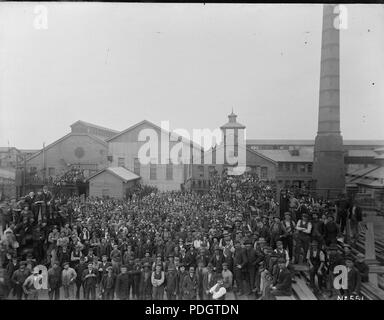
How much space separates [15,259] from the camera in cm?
379

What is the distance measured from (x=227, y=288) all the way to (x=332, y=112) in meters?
2.66

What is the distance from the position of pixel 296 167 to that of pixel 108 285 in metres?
2.86

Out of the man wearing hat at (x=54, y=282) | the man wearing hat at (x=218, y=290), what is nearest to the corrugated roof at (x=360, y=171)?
the man wearing hat at (x=218, y=290)

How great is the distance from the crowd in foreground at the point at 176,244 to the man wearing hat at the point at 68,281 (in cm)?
1

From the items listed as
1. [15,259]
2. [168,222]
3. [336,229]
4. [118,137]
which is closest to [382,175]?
[336,229]

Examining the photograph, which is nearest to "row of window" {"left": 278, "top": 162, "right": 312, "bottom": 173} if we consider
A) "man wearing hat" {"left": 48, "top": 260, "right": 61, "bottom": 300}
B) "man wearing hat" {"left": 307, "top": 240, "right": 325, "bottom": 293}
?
"man wearing hat" {"left": 307, "top": 240, "right": 325, "bottom": 293}

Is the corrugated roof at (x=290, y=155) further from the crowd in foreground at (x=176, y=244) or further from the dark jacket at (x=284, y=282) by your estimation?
the dark jacket at (x=284, y=282)

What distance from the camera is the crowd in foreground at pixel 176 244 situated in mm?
3674

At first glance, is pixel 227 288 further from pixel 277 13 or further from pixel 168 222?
pixel 277 13

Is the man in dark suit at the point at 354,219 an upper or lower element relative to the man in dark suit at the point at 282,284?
upper

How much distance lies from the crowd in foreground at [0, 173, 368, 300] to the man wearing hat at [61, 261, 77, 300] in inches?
0.5

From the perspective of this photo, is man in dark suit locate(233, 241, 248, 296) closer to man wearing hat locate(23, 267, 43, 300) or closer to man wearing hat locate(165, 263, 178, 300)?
man wearing hat locate(165, 263, 178, 300)

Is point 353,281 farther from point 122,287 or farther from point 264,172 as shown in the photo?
point 122,287

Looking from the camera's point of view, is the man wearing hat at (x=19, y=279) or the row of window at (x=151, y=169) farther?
the row of window at (x=151, y=169)
